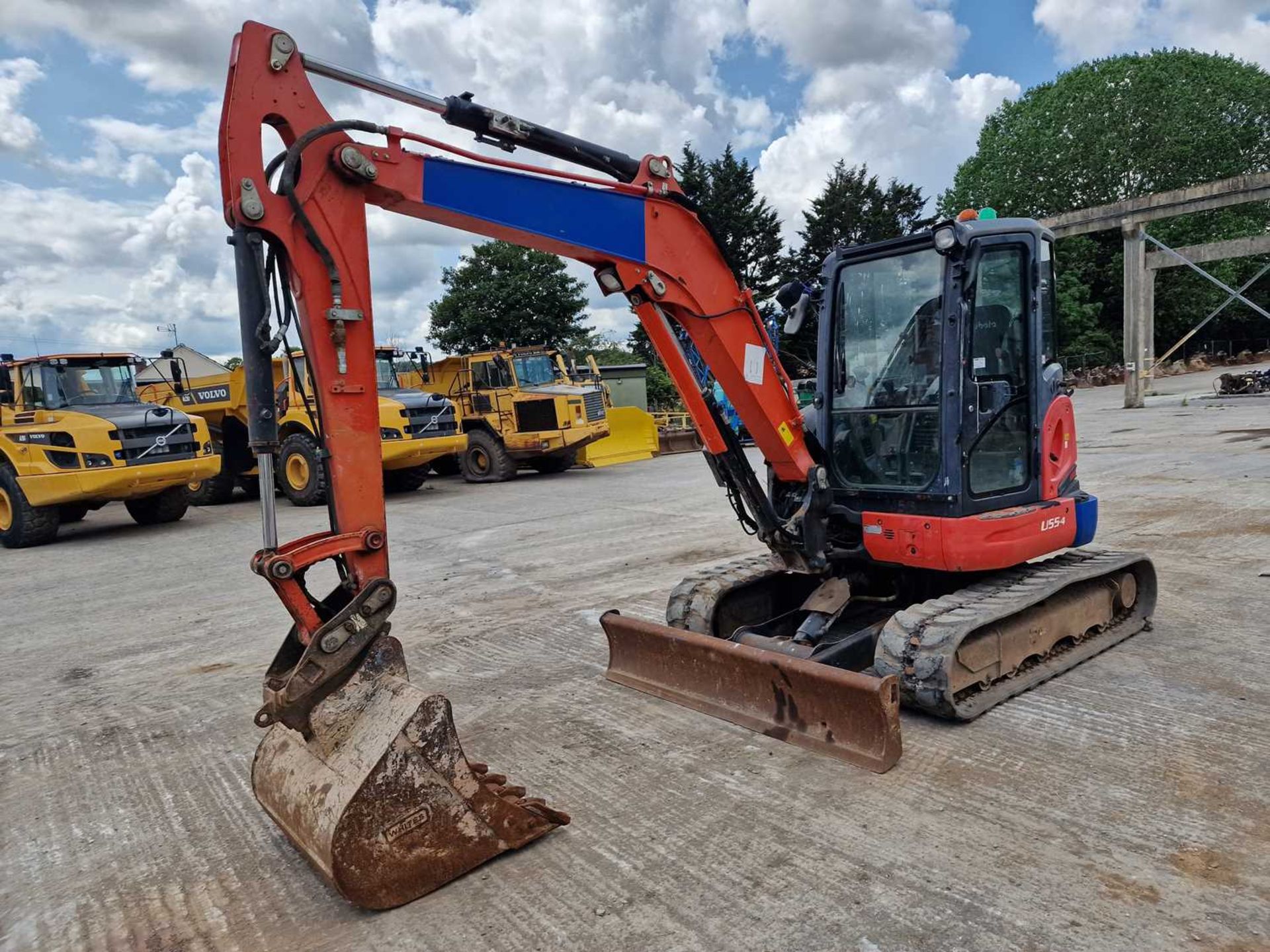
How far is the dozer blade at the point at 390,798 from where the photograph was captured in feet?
8.77

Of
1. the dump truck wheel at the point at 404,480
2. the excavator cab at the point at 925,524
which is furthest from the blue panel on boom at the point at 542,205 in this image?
the dump truck wheel at the point at 404,480

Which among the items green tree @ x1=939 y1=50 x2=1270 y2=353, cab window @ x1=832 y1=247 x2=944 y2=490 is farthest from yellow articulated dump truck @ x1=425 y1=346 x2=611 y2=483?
green tree @ x1=939 y1=50 x2=1270 y2=353

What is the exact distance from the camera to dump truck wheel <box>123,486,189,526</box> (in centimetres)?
1237

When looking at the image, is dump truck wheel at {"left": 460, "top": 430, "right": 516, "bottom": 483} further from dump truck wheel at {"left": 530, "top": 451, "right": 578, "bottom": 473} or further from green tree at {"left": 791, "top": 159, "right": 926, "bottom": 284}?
green tree at {"left": 791, "top": 159, "right": 926, "bottom": 284}

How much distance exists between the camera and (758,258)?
118 feet

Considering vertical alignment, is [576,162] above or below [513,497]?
above

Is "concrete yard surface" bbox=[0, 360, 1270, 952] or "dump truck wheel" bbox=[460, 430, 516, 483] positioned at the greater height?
"dump truck wheel" bbox=[460, 430, 516, 483]

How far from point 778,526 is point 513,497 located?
9214 mm

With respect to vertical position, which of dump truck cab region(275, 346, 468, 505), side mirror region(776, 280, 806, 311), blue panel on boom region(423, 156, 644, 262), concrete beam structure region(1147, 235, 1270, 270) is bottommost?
dump truck cab region(275, 346, 468, 505)

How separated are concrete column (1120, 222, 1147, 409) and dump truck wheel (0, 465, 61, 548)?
23.0 meters

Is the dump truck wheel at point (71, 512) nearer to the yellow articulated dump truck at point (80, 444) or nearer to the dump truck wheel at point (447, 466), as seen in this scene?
the yellow articulated dump truck at point (80, 444)

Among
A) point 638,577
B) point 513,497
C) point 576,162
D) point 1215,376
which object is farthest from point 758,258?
point 576,162

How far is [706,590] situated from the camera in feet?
15.8

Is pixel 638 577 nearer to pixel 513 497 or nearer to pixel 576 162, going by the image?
pixel 576 162
